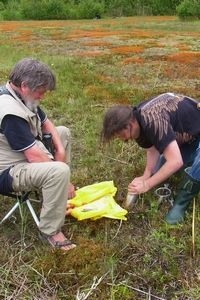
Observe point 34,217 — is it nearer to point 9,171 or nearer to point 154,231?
point 9,171

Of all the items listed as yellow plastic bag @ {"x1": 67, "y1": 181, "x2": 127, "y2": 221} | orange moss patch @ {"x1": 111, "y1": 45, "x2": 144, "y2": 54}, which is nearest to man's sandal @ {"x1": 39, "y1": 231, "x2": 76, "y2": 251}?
yellow plastic bag @ {"x1": 67, "y1": 181, "x2": 127, "y2": 221}

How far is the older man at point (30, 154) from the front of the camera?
418cm

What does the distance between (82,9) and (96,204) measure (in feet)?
201

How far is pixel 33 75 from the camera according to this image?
4188 mm

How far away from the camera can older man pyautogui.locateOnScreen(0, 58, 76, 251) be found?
418cm

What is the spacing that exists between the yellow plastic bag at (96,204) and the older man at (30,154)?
462mm

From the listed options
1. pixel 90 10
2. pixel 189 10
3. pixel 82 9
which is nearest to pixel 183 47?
pixel 189 10

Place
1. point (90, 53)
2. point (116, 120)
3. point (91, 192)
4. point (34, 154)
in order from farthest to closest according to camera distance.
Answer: point (90, 53)
point (91, 192)
point (116, 120)
point (34, 154)

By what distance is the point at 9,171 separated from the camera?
439 cm

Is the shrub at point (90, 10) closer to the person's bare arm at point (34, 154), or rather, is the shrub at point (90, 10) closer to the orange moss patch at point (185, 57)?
the orange moss patch at point (185, 57)

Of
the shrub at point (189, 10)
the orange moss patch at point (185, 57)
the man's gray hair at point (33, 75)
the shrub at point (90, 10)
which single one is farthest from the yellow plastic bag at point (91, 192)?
the shrub at point (90, 10)

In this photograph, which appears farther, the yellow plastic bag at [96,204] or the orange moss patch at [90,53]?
the orange moss patch at [90,53]

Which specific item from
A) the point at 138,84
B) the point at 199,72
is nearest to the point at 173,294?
the point at 138,84

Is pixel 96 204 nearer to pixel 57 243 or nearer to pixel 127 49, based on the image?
pixel 57 243
